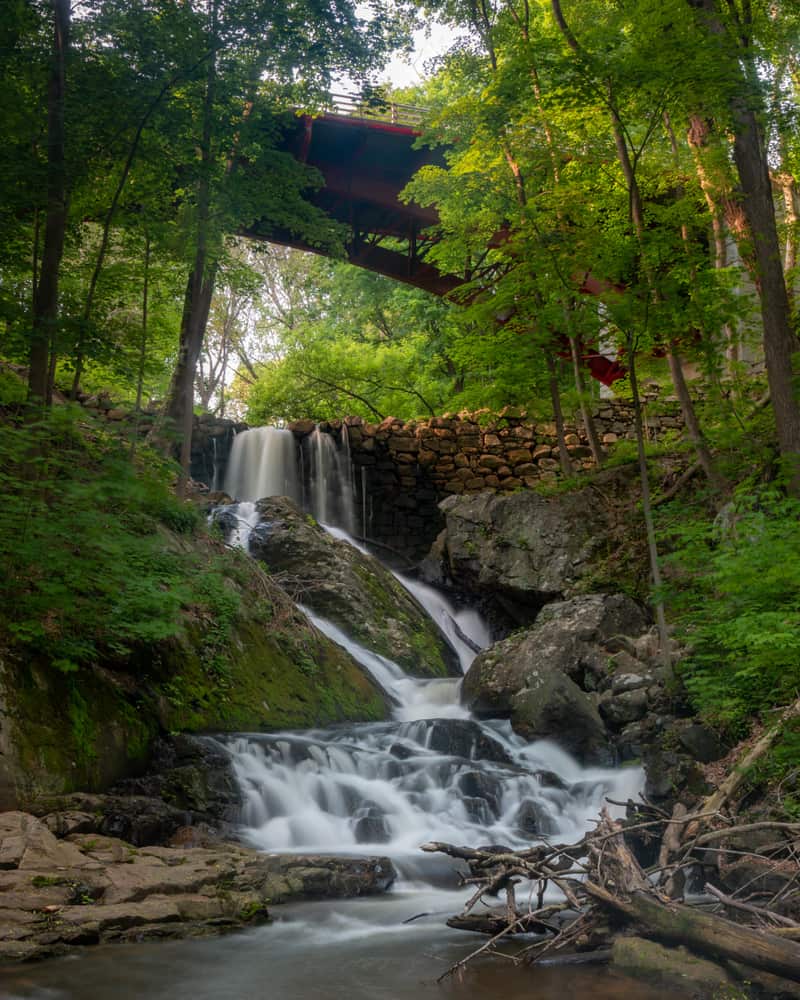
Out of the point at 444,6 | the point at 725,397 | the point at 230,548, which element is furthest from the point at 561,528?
the point at 444,6

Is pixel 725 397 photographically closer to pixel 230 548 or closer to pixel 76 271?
pixel 230 548

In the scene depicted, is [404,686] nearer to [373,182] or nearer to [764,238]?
[764,238]

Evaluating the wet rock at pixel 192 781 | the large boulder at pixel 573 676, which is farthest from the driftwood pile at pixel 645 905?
the large boulder at pixel 573 676

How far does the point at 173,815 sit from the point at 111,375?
5350mm

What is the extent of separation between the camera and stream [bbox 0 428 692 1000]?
12.8 feet

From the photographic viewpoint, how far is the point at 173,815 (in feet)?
20.6

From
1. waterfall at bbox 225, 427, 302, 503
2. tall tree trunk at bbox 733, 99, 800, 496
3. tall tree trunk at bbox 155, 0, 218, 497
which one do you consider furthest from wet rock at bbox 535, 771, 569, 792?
waterfall at bbox 225, 427, 302, 503

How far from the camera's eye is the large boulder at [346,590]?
11562mm

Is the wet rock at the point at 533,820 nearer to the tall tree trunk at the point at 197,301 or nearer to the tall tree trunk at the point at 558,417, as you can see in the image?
the tall tree trunk at the point at 197,301

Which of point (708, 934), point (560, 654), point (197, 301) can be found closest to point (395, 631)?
point (560, 654)

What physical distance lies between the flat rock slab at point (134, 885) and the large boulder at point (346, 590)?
5.59m

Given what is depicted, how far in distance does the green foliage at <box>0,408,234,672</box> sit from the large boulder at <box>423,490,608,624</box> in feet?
21.0

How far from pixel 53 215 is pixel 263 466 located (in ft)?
28.2

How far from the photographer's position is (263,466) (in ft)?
52.6
